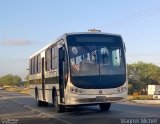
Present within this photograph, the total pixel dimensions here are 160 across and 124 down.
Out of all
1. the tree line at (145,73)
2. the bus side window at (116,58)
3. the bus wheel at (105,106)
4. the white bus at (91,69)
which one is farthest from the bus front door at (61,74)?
the tree line at (145,73)

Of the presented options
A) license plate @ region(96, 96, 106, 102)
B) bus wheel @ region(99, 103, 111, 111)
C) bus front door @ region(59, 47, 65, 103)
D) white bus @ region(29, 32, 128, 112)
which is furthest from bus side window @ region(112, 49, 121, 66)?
bus wheel @ region(99, 103, 111, 111)

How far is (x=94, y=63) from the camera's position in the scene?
18953mm

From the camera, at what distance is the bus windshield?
1880 cm

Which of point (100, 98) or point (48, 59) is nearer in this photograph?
point (100, 98)

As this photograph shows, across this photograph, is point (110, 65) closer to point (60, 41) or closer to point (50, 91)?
point (60, 41)

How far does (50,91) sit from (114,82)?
490 cm

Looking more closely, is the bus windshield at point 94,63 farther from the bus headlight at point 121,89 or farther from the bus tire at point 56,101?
the bus tire at point 56,101

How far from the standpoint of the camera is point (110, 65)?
19.1 meters

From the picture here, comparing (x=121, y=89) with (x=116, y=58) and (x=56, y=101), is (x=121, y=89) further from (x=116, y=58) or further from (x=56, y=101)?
(x=56, y=101)

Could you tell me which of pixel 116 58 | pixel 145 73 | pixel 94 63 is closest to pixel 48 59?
pixel 94 63

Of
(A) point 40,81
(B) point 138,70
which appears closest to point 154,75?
(B) point 138,70

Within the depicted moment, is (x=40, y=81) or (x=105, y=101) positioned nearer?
(x=105, y=101)

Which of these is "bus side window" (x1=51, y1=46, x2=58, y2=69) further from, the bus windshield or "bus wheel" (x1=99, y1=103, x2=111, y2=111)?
"bus wheel" (x1=99, y1=103, x2=111, y2=111)

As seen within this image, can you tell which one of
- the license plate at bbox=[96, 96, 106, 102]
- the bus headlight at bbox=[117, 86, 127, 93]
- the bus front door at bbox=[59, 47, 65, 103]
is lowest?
the license plate at bbox=[96, 96, 106, 102]
